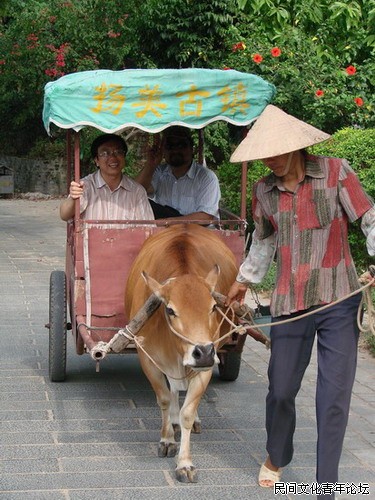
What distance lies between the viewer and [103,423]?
650 centimetres

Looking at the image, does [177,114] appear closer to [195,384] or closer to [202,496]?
[195,384]

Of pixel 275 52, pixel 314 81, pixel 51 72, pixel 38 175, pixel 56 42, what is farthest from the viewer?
pixel 38 175

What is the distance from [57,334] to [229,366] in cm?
140

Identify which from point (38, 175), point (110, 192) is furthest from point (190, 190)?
point (38, 175)

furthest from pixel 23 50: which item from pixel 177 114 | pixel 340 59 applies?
pixel 177 114

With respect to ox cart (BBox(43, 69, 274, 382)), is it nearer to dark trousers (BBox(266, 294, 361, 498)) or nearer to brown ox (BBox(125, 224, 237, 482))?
brown ox (BBox(125, 224, 237, 482))

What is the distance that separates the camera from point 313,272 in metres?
4.91

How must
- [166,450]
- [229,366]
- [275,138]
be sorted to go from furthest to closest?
[229,366]
[166,450]
[275,138]

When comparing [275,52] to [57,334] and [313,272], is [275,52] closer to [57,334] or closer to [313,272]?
[57,334]

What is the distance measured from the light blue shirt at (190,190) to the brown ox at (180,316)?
3.59 ft

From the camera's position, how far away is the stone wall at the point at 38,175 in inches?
1030

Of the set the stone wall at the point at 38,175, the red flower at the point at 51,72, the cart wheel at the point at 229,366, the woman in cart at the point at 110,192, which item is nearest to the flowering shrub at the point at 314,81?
the woman in cart at the point at 110,192

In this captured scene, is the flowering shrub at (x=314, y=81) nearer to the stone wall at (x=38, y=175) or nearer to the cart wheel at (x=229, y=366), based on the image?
the cart wheel at (x=229, y=366)

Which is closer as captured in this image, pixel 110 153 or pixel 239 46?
pixel 110 153
